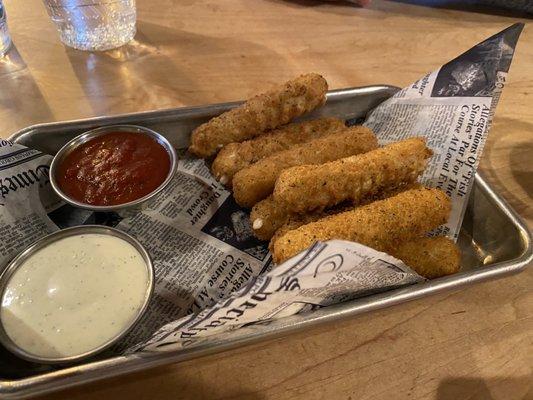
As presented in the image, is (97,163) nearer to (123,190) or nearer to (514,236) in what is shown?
(123,190)

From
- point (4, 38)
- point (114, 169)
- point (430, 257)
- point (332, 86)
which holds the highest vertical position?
point (4, 38)

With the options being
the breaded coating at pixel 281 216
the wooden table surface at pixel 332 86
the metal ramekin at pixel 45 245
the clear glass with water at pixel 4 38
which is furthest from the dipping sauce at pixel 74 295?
the clear glass with water at pixel 4 38

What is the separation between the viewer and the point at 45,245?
Result: 1304 millimetres

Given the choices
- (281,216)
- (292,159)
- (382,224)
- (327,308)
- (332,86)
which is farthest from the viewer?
(332,86)

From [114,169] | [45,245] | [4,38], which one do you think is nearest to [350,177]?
[114,169]

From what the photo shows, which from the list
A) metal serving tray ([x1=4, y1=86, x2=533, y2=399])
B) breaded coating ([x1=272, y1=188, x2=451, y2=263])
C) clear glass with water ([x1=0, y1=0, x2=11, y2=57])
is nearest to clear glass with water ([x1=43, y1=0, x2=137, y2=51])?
clear glass with water ([x1=0, y1=0, x2=11, y2=57])

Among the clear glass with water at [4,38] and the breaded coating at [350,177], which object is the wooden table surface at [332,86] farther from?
the breaded coating at [350,177]

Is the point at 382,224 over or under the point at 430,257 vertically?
over

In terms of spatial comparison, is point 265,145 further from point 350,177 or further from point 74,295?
point 74,295

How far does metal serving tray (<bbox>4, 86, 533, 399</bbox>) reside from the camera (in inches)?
40.1

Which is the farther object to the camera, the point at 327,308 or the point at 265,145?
the point at 265,145

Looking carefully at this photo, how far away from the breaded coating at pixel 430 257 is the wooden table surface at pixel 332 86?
84 millimetres

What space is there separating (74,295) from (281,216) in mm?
616

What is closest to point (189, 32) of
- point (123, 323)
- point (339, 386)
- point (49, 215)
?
point (49, 215)
